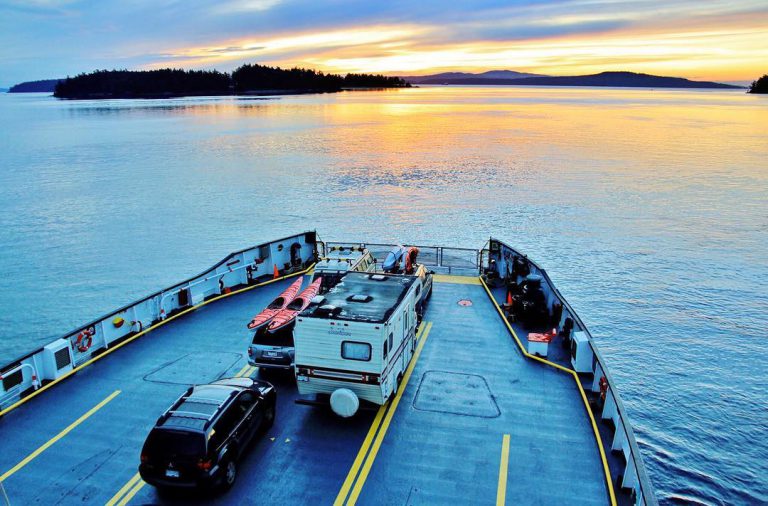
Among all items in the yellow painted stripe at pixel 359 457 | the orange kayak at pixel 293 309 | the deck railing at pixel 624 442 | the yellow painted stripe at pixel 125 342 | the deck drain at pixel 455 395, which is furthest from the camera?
the orange kayak at pixel 293 309

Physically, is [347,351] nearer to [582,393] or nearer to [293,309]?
[293,309]

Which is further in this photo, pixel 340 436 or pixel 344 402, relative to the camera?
pixel 340 436

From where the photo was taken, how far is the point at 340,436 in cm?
1155

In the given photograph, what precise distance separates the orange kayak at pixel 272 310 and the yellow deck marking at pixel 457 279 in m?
6.56

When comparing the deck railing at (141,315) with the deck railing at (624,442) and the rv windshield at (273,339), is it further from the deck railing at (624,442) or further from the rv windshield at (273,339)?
the deck railing at (624,442)

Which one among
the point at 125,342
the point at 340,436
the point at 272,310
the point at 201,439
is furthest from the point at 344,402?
the point at 125,342

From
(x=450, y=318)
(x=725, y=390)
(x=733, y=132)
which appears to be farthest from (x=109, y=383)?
(x=733, y=132)

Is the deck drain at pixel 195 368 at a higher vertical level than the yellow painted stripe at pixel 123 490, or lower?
higher

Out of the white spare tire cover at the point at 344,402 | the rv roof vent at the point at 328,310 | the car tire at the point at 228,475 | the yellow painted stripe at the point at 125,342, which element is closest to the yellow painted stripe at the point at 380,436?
the white spare tire cover at the point at 344,402

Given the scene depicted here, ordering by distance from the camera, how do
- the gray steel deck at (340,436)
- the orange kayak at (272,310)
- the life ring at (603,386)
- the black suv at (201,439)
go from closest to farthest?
the black suv at (201,439), the gray steel deck at (340,436), the life ring at (603,386), the orange kayak at (272,310)

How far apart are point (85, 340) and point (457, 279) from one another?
13.1 meters

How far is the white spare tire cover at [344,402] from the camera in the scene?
11.3 metres

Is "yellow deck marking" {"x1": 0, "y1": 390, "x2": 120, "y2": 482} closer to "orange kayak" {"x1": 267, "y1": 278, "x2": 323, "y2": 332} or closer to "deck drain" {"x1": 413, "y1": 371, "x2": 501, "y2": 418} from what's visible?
"orange kayak" {"x1": 267, "y1": 278, "x2": 323, "y2": 332}

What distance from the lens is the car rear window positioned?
9188 mm
